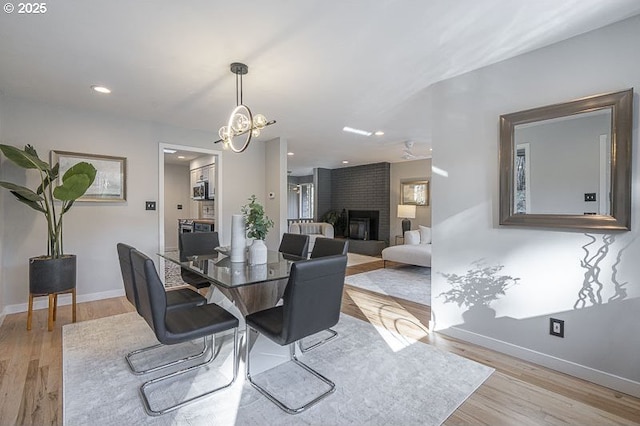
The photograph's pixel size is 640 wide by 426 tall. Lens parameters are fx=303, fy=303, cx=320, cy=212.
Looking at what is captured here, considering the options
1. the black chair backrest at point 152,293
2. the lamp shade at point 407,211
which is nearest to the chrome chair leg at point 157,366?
the black chair backrest at point 152,293

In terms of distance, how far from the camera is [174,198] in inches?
313

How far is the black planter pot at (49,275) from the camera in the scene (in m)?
2.89

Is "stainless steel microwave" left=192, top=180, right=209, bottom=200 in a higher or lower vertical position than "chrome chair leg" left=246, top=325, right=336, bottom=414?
higher

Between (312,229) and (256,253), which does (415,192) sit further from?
(256,253)

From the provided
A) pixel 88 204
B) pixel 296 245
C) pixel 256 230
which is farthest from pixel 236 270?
pixel 88 204

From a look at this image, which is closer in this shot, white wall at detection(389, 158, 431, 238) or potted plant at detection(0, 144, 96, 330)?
potted plant at detection(0, 144, 96, 330)

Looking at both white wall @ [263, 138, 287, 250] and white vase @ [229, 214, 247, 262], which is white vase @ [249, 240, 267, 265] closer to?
white vase @ [229, 214, 247, 262]

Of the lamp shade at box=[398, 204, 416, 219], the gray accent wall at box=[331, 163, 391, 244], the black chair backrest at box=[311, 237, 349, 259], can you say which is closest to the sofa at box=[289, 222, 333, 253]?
the gray accent wall at box=[331, 163, 391, 244]

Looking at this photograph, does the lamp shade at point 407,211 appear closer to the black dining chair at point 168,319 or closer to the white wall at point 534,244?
the white wall at point 534,244

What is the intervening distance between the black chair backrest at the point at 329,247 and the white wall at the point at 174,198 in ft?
20.3

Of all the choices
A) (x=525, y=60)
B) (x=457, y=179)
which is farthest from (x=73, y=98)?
(x=525, y=60)

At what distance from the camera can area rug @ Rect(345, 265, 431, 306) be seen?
13.7 feet

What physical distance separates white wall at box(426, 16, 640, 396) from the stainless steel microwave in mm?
4775

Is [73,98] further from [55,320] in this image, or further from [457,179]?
[457,179]
